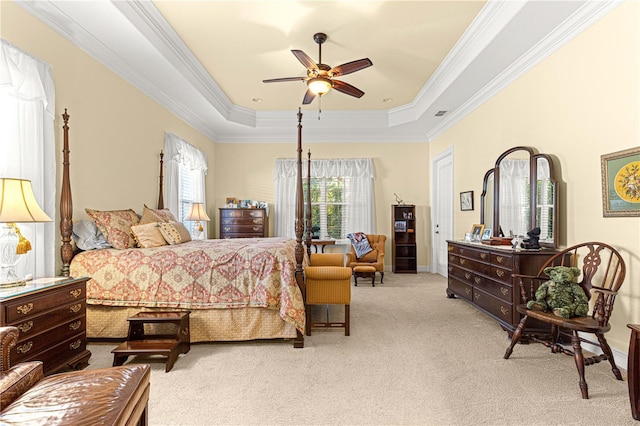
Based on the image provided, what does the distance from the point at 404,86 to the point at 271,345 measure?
4.26 m

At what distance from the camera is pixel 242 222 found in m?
6.57

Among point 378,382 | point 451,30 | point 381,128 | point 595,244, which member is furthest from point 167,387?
point 381,128

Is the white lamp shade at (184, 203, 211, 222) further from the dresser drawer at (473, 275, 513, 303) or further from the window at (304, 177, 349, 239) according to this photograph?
the dresser drawer at (473, 275, 513, 303)

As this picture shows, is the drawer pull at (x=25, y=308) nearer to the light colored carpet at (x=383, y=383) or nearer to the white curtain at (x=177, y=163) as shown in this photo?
the light colored carpet at (x=383, y=383)

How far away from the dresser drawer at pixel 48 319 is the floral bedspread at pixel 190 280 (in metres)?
0.36

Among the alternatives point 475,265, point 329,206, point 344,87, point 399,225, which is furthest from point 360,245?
point 344,87

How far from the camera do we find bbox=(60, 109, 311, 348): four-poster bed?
3.00m

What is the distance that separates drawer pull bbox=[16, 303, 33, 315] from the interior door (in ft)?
18.8

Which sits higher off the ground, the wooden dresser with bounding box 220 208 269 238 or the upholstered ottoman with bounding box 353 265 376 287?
the wooden dresser with bounding box 220 208 269 238

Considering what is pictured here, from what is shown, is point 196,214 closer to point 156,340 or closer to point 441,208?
point 156,340

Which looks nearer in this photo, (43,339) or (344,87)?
(43,339)

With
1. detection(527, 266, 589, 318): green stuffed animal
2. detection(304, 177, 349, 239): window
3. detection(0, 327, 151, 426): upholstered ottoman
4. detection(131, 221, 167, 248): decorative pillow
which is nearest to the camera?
detection(0, 327, 151, 426): upholstered ottoman

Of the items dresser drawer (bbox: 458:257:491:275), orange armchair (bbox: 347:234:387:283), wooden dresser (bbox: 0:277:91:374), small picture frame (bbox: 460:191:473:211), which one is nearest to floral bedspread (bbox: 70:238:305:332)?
wooden dresser (bbox: 0:277:91:374)

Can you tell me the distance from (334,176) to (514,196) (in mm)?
3782
